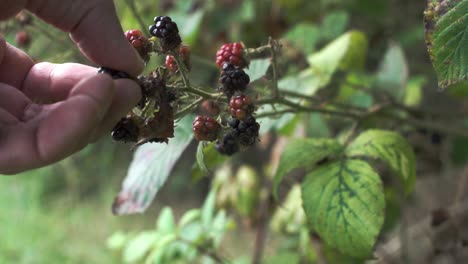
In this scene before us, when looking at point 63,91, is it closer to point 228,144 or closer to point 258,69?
point 228,144

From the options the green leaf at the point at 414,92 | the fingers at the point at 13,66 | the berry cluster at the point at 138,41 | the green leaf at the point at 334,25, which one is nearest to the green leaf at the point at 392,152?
the berry cluster at the point at 138,41

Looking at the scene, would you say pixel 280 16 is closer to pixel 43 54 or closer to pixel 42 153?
pixel 43 54

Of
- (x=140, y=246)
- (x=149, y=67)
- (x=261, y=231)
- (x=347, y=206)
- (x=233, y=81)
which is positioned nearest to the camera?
(x=233, y=81)

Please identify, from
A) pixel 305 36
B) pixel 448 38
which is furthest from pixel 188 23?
pixel 448 38

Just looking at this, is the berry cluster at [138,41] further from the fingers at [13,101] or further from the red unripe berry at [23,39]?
the red unripe berry at [23,39]

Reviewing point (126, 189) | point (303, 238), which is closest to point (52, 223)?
point (303, 238)
